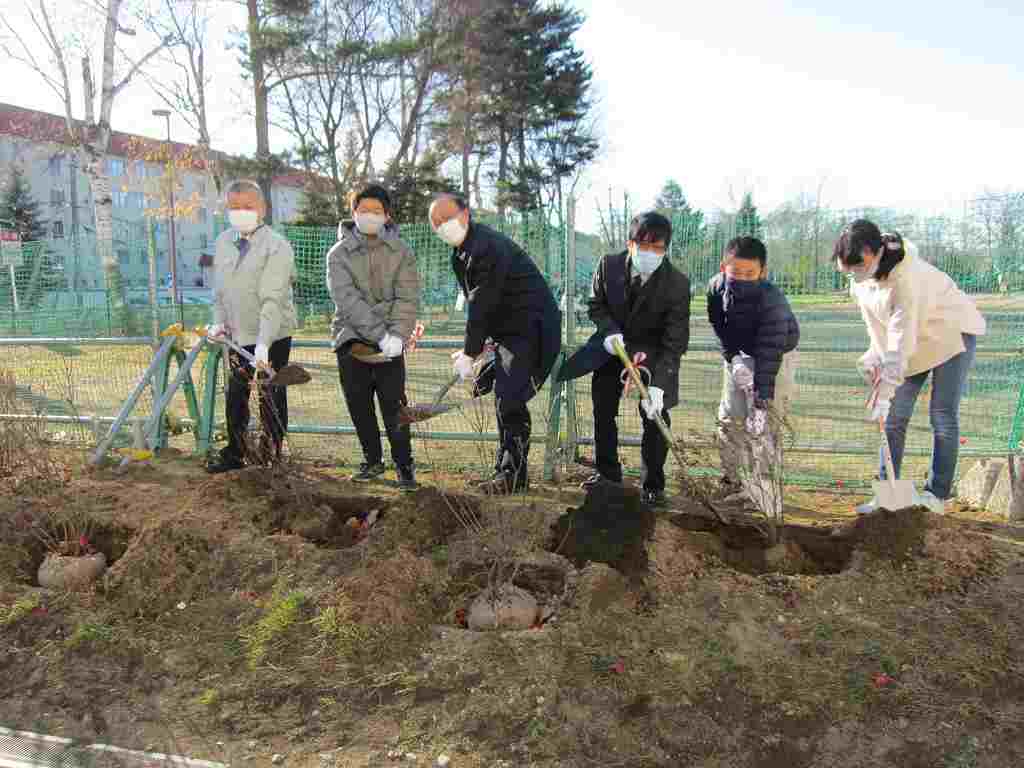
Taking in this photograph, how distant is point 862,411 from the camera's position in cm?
714

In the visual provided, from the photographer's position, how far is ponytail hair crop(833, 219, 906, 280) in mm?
3682

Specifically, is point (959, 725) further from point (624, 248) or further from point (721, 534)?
point (624, 248)

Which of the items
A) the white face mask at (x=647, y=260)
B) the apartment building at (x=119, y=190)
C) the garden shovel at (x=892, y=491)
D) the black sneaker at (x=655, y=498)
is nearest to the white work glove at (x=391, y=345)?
the white face mask at (x=647, y=260)

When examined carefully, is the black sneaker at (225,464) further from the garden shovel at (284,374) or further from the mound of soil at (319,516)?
the mound of soil at (319,516)

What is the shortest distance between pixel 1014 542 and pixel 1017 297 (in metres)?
1.65

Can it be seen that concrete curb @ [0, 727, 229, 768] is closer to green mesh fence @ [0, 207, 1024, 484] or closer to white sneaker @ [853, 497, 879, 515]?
green mesh fence @ [0, 207, 1024, 484]

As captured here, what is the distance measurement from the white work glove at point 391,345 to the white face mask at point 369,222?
634 mm

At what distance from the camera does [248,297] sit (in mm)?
4781

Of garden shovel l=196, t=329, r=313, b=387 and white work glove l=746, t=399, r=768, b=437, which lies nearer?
white work glove l=746, t=399, r=768, b=437

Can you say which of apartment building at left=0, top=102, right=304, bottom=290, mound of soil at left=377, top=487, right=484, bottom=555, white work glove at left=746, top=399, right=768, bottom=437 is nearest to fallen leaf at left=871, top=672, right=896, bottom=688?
white work glove at left=746, top=399, right=768, bottom=437

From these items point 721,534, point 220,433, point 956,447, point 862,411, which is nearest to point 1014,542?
point 956,447

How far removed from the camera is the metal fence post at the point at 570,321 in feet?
15.5

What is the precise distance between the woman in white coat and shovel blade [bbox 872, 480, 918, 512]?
104 millimetres

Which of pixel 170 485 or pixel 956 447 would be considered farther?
pixel 170 485
